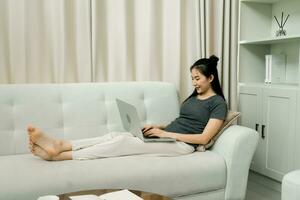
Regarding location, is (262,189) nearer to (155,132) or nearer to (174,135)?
(174,135)

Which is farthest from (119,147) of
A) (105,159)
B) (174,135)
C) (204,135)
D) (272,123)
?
(272,123)

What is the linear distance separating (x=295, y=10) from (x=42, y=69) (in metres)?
2.04

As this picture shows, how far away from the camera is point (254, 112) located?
2807 millimetres

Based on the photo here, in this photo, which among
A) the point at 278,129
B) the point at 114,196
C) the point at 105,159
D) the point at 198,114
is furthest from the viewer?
the point at 278,129

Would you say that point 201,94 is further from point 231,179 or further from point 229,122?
point 231,179

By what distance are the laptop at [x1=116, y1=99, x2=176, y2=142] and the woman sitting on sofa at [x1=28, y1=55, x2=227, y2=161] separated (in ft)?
0.10

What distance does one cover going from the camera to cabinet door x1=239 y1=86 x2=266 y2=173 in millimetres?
2752

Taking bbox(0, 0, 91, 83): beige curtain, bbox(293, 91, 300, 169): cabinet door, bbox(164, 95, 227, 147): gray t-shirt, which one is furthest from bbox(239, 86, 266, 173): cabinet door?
bbox(0, 0, 91, 83): beige curtain

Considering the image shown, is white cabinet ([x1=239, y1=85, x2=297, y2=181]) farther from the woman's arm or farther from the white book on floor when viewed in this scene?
the white book on floor

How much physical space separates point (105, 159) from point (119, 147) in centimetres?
12

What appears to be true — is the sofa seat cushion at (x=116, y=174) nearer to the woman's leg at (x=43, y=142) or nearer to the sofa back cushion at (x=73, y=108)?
the woman's leg at (x=43, y=142)

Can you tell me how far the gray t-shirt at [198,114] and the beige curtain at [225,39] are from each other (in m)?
0.62

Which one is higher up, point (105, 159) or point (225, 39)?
point (225, 39)

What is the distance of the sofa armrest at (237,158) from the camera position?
6.92ft
